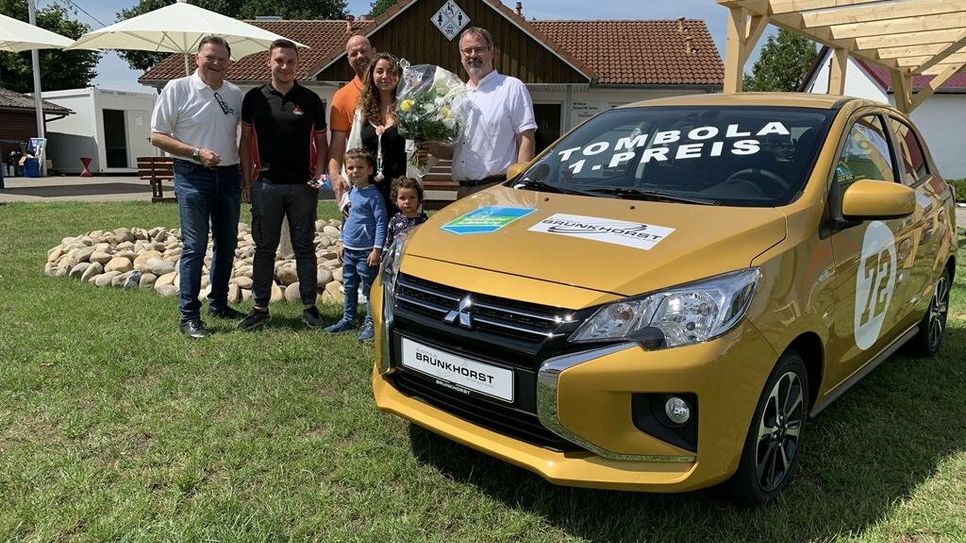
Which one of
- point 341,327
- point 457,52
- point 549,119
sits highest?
point 457,52

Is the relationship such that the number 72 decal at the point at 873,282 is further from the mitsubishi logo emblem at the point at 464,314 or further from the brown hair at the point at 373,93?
the brown hair at the point at 373,93

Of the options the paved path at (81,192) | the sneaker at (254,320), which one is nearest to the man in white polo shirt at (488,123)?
the sneaker at (254,320)

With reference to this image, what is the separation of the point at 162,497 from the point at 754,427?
229 centimetres

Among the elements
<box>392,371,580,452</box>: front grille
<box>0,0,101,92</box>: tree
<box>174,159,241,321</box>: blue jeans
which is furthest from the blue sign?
<box>0,0,101,92</box>: tree

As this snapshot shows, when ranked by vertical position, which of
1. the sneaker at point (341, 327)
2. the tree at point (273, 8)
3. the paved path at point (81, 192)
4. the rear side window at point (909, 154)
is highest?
the tree at point (273, 8)

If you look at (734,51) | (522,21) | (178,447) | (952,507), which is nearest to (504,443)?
(178,447)

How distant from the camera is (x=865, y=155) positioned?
3516mm

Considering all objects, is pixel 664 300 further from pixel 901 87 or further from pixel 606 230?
pixel 901 87

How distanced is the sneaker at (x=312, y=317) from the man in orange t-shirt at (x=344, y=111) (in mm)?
836

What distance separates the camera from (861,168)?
3.41 meters

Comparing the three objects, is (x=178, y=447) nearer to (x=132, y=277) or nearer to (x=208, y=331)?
(x=208, y=331)

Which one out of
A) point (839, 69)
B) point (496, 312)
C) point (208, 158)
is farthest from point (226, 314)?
point (839, 69)

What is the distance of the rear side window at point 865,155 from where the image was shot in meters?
3.21

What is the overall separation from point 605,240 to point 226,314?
12.0 ft
